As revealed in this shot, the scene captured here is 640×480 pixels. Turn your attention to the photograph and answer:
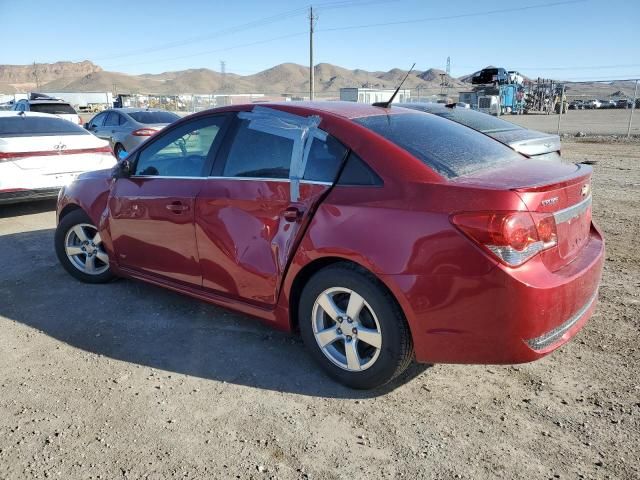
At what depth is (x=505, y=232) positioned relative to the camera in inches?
98.5

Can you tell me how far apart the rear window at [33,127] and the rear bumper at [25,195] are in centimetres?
87

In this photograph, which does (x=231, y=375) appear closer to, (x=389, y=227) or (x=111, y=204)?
(x=389, y=227)

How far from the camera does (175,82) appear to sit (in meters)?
166

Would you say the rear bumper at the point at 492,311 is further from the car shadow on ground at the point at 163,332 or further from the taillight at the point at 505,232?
the car shadow on ground at the point at 163,332

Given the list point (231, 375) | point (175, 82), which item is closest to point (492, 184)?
point (231, 375)

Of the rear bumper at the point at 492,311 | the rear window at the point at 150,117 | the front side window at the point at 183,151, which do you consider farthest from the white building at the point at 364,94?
the rear bumper at the point at 492,311

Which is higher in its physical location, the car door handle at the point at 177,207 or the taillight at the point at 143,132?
the taillight at the point at 143,132

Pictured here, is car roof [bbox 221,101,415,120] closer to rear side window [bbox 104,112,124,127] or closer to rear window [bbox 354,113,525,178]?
rear window [bbox 354,113,525,178]

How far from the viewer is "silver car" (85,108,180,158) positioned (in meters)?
12.3

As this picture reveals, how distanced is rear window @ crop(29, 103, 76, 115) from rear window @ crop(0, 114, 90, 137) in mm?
9613

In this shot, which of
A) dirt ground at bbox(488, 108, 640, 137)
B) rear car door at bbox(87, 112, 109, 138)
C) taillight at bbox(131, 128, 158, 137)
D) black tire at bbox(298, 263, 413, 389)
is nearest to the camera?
black tire at bbox(298, 263, 413, 389)

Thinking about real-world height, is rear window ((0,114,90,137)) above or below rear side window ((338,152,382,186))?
above

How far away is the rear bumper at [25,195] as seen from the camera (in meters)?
7.23

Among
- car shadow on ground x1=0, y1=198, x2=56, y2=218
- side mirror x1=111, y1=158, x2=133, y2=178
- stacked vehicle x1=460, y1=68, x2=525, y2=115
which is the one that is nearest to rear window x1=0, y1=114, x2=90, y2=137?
car shadow on ground x1=0, y1=198, x2=56, y2=218
